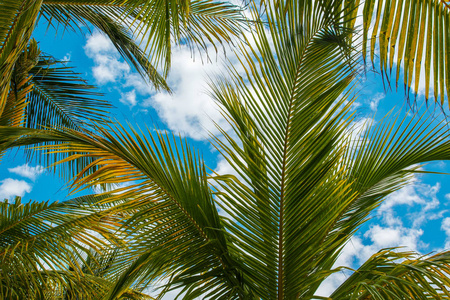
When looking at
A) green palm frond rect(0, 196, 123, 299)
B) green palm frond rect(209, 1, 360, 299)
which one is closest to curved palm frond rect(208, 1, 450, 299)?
green palm frond rect(209, 1, 360, 299)

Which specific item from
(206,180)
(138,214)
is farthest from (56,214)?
(206,180)

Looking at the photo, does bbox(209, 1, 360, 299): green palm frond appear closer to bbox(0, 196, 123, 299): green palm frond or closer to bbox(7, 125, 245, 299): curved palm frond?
bbox(7, 125, 245, 299): curved palm frond

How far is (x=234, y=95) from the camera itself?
6.26 ft

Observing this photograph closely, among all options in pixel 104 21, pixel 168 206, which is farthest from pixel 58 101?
pixel 168 206

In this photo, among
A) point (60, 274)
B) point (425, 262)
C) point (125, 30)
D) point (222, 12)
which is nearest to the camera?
point (425, 262)

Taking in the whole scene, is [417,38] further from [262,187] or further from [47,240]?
[47,240]

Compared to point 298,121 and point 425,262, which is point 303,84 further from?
point 425,262

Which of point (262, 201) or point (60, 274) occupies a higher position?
point (262, 201)

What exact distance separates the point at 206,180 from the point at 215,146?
0.18 metres

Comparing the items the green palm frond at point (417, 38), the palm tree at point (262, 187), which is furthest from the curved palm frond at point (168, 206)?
the green palm frond at point (417, 38)

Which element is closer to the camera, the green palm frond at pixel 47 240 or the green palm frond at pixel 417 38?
the green palm frond at pixel 417 38

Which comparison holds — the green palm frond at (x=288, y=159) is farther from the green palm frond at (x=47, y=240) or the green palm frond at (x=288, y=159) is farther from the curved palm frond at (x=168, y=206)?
the green palm frond at (x=47, y=240)

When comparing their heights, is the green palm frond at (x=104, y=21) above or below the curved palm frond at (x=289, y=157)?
above

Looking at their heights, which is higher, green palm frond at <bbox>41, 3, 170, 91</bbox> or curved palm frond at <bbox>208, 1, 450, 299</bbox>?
green palm frond at <bbox>41, 3, 170, 91</bbox>
